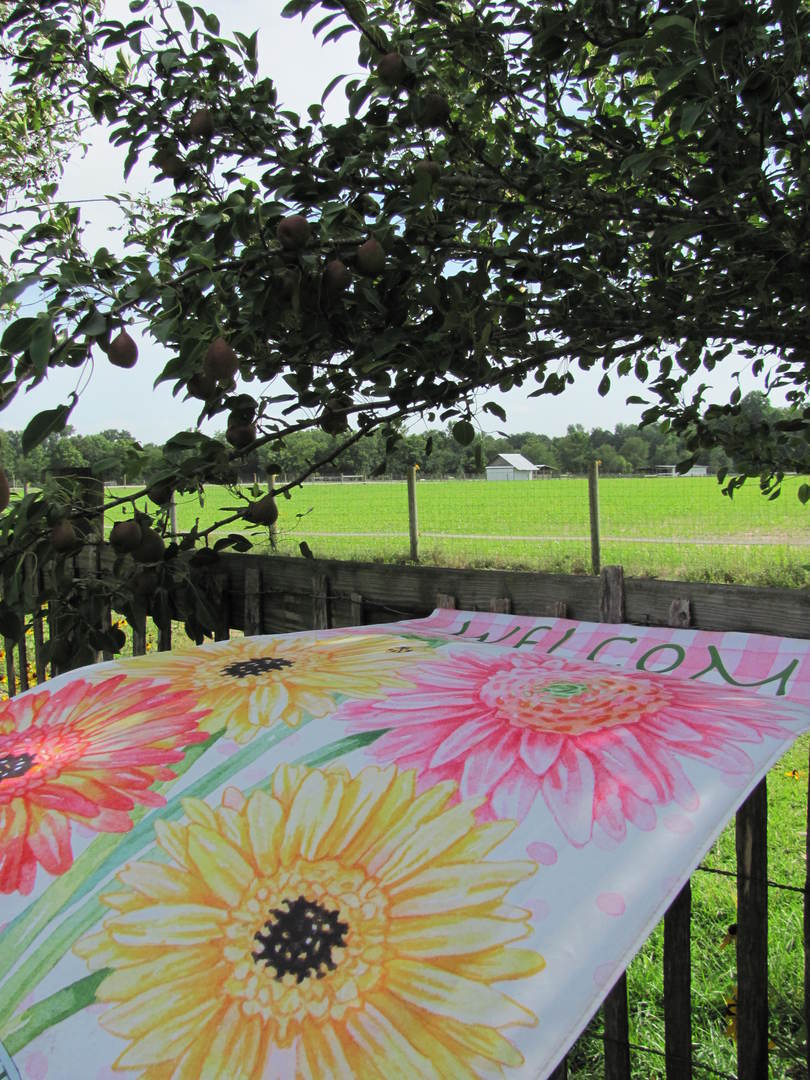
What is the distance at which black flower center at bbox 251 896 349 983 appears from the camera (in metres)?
0.66

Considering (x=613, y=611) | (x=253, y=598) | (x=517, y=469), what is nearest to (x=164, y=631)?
(x=253, y=598)

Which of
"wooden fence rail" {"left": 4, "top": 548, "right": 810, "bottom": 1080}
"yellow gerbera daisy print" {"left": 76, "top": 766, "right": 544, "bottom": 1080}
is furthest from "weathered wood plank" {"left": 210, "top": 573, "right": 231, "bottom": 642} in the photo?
"yellow gerbera daisy print" {"left": 76, "top": 766, "right": 544, "bottom": 1080}

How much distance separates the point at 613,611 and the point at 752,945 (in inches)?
26.2

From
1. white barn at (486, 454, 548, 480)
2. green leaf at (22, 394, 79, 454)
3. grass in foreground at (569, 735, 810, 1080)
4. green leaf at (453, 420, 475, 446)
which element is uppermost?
white barn at (486, 454, 548, 480)

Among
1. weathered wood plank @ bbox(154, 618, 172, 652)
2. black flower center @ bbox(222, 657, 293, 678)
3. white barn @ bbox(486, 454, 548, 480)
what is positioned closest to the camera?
black flower center @ bbox(222, 657, 293, 678)

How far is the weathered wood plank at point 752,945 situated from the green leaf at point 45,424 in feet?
3.77

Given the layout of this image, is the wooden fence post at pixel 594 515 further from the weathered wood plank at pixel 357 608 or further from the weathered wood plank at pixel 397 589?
the weathered wood plank at pixel 357 608

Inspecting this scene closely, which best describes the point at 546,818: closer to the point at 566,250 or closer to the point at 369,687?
the point at 369,687

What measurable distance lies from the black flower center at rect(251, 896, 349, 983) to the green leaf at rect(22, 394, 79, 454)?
0.62 metres

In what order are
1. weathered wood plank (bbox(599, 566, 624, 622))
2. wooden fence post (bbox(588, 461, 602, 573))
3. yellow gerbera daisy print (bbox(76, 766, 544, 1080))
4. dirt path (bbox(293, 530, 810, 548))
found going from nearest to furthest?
yellow gerbera daisy print (bbox(76, 766, 544, 1080)) < weathered wood plank (bbox(599, 566, 624, 622)) < wooden fence post (bbox(588, 461, 602, 573)) < dirt path (bbox(293, 530, 810, 548))

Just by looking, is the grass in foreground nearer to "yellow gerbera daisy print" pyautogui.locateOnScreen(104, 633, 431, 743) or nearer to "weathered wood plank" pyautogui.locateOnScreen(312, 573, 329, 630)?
"yellow gerbera daisy print" pyautogui.locateOnScreen(104, 633, 431, 743)

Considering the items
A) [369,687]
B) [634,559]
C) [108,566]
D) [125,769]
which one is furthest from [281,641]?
[634,559]

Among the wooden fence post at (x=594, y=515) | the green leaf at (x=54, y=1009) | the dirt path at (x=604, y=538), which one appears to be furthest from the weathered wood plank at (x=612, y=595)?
the dirt path at (x=604, y=538)

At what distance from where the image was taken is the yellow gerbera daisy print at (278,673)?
3.24ft
